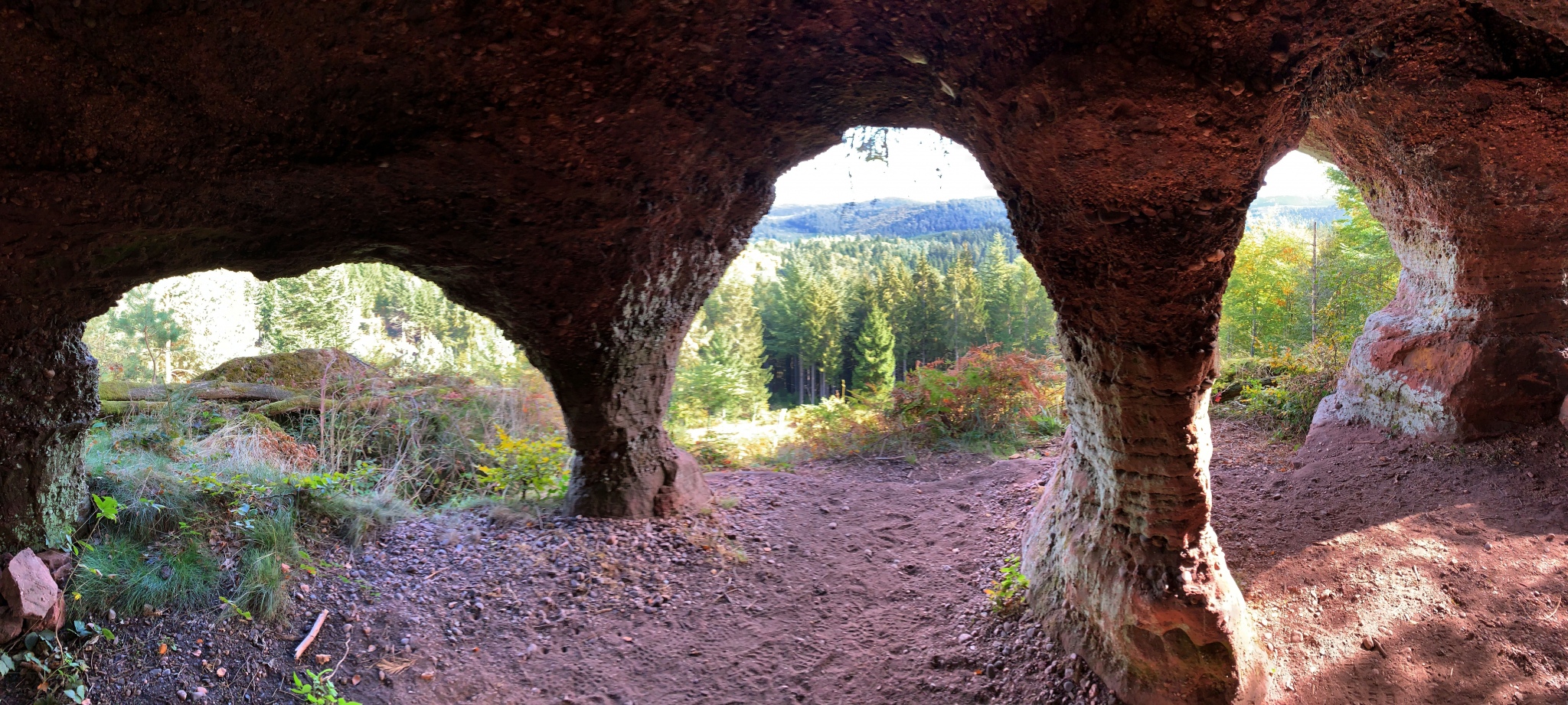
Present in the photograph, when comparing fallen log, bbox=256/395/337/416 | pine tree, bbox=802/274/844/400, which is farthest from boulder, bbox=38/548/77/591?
pine tree, bbox=802/274/844/400

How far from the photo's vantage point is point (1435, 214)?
5379 mm

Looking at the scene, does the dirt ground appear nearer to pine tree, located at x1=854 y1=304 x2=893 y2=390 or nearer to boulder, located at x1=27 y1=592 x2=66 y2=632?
boulder, located at x1=27 y1=592 x2=66 y2=632

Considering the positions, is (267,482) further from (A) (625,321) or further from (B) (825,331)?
(B) (825,331)

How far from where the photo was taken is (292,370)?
8.65 metres

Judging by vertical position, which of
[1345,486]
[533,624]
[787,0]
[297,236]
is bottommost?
[533,624]

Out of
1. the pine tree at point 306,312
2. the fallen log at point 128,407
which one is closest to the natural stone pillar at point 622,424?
the fallen log at point 128,407

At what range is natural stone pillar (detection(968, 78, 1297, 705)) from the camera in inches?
105

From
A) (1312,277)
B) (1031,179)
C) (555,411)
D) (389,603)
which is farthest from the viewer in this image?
(1312,277)

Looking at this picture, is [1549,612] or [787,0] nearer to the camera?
[787,0]

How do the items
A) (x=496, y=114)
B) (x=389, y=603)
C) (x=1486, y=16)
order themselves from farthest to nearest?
(x=389, y=603) → (x=1486, y=16) → (x=496, y=114)

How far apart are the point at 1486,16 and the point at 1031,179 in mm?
2751

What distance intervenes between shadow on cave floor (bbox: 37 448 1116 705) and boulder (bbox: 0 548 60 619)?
0.33 m

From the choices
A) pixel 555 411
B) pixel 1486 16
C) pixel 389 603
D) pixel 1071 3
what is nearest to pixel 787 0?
pixel 1071 3

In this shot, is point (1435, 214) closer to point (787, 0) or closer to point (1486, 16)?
point (1486, 16)
